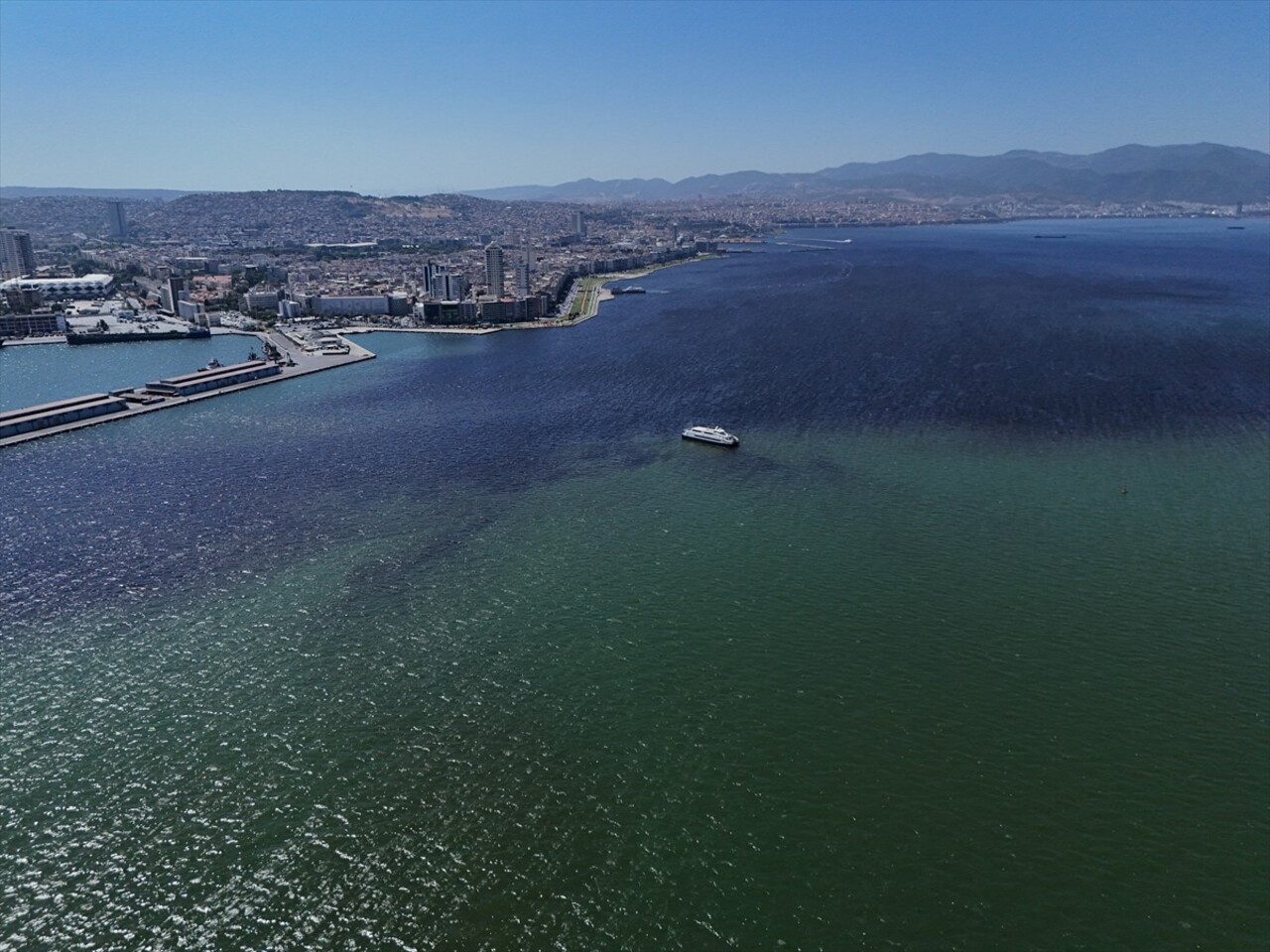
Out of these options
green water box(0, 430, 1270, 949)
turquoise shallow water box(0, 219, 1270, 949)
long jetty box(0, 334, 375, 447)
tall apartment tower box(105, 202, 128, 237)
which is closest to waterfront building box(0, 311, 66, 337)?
long jetty box(0, 334, 375, 447)

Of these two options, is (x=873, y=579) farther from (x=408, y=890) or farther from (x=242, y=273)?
(x=242, y=273)

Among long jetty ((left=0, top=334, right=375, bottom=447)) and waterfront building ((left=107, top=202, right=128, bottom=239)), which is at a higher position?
waterfront building ((left=107, top=202, right=128, bottom=239))

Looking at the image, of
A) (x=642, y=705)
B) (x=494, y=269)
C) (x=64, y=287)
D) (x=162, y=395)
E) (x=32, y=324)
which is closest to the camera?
(x=642, y=705)

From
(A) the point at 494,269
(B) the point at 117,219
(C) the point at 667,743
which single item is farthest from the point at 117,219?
(C) the point at 667,743

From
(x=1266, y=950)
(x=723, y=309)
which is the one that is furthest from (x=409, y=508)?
(x=723, y=309)

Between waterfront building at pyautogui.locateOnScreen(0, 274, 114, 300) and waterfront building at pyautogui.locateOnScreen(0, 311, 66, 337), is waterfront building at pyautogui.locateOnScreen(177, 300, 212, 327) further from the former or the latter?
waterfront building at pyautogui.locateOnScreen(0, 274, 114, 300)

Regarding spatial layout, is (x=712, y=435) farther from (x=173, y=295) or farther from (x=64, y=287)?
(x=64, y=287)

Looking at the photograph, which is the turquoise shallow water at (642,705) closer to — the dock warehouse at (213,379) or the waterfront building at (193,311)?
the dock warehouse at (213,379)

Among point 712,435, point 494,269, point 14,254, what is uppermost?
point 14,254
